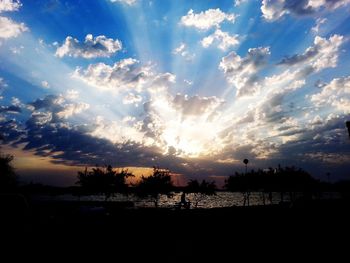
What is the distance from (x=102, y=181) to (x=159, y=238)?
55508 mm

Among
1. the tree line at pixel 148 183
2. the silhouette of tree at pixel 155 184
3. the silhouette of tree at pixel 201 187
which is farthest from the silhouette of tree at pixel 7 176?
the silhouette of tree at pixel 201 187

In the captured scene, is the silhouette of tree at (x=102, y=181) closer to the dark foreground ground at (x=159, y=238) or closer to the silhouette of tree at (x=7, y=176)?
the silhouette of tree at (x=7, y=176)

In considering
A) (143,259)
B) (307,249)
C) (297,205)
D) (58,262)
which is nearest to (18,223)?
(58,262)

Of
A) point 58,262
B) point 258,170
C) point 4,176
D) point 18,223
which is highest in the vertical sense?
point 258,170

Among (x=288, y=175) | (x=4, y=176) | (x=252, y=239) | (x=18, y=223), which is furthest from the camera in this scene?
(x=288, y=175)

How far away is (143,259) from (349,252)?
8.76 metres

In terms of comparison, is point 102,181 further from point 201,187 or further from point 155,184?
point 201,187

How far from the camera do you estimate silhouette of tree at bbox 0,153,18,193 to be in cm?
5178

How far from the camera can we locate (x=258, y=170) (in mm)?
132375

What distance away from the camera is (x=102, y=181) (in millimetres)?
69625

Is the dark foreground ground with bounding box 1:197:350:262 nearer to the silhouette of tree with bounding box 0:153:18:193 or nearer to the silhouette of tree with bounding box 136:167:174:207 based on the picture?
the silhouette of tree with bounding box 0:153:18:193

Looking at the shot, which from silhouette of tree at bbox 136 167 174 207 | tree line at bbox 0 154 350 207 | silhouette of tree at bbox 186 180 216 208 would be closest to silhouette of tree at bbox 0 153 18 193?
tree line at bbox 0 154 350 207

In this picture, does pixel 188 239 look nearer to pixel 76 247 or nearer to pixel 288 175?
pixel 76 247

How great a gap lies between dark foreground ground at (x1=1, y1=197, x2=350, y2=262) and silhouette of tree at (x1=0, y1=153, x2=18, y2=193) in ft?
128
